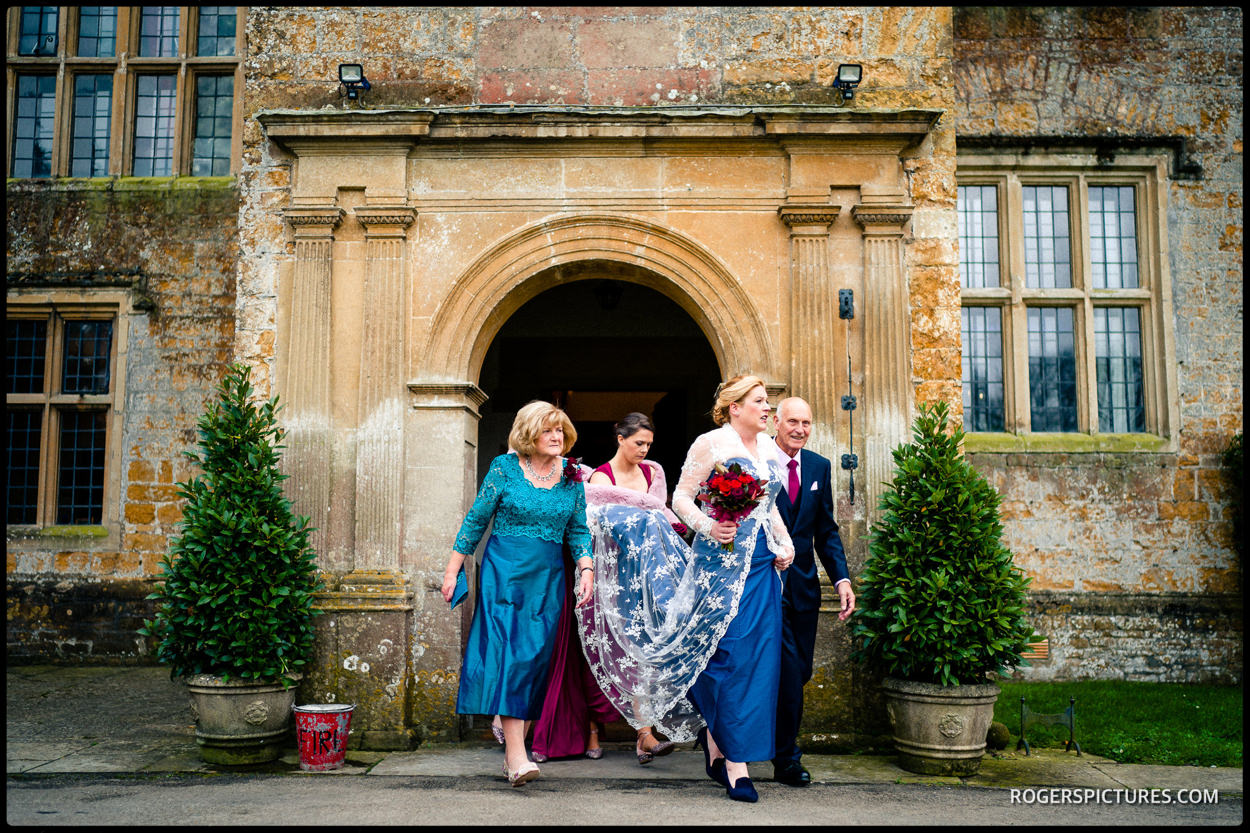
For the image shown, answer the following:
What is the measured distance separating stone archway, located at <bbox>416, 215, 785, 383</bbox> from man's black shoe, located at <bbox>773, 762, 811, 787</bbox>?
2.58m

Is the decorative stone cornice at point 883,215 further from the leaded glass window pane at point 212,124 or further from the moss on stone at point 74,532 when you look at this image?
the moss on stone at point 74,532

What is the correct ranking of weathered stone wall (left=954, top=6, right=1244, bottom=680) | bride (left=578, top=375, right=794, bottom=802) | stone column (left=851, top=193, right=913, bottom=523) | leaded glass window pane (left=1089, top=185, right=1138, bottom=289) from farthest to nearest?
leaded glass window pane (left=1089, top=185, right=1138, bottom=289) < weathered stone wall (left=954, top=6, right=1244, bottom=680) < stone column (left=851, top=193, right=913, bottom=523) < bride (left=578, top=375, right=794, bottom=802)

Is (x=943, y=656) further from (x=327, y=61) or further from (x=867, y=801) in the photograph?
(x=327, y=61)

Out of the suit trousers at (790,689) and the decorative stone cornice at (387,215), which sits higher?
the decorative stone cornice at (387,215)

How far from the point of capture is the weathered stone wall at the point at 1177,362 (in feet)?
30.1

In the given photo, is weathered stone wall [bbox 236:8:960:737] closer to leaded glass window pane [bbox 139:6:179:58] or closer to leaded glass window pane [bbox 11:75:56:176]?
leaded glass window pane [bbox 139:6:179:58]

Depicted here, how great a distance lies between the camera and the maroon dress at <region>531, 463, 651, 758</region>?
5.82 metres

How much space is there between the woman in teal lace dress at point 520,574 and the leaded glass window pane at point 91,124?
841 cm

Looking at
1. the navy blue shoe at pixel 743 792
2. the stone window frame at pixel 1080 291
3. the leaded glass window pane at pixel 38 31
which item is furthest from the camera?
the leaded glass window pane at pixel 38 31

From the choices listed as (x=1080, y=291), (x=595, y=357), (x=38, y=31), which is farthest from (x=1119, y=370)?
(x=38, y=31)

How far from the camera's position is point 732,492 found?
186 inches

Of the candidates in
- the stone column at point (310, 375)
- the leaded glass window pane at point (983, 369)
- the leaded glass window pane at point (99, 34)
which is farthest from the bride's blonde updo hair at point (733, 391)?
the leaded glass window pane at point (99, 34)

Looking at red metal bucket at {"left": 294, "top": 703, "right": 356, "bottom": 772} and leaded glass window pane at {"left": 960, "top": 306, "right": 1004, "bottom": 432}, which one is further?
leaded glass window pane at {"left": 960, "top": 306, "right": 1004, "bottom": 432}

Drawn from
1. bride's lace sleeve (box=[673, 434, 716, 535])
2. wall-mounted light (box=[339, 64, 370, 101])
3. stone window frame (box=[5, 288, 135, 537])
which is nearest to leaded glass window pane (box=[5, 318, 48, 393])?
stone window frame (box=[5, 288, 135, 537])
